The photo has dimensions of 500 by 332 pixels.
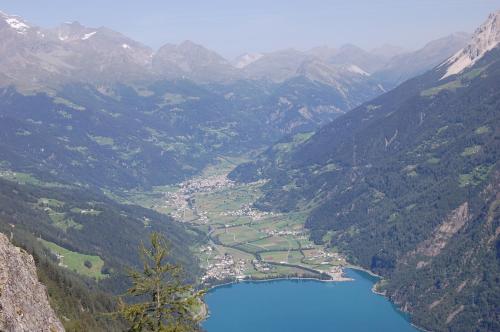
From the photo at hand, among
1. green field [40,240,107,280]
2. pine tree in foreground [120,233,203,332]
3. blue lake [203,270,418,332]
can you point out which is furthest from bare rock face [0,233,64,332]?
green field [40,240,107,280]

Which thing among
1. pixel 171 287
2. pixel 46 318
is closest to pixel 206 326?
pixel 46 318

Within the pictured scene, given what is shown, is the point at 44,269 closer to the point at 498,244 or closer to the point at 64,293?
the point at 64,293

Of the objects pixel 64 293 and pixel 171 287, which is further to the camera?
pixel 64 293

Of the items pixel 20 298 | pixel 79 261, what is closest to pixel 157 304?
pixel 20 298

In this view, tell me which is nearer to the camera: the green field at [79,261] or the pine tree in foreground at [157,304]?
the pine tree in foreground at [157,304]

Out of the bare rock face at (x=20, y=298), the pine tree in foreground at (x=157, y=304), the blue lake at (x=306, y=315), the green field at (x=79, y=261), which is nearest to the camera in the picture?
the pine tree in foreground at (x=157, y=304)

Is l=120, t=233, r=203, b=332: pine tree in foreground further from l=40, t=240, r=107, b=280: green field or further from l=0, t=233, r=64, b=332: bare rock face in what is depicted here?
l=40, t=240, r=107, b=280: green field

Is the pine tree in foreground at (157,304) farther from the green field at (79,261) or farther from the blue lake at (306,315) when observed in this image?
the green field at (79,261)

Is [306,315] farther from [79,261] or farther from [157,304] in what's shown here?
[157,304]

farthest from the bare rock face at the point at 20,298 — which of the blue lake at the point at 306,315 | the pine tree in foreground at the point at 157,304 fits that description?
the blue lake at the point at 306,315
